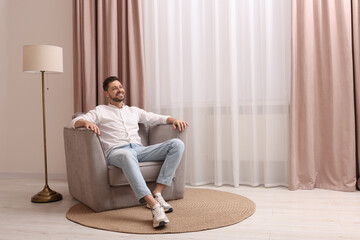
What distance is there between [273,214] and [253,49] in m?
1.59

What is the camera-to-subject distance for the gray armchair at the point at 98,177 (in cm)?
271

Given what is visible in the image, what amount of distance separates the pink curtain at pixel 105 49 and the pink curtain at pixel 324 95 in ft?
4.84

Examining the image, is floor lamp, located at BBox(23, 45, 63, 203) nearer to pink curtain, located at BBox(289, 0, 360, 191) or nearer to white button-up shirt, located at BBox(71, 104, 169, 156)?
white button-up shirt, located at BBox(71, 104, 169, 156)

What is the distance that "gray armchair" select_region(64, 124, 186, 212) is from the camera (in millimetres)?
2705

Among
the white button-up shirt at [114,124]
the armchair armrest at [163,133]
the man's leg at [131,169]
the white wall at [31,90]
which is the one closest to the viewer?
the man's leg at [131,169]

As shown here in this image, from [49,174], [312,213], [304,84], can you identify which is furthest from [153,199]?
[49,174]

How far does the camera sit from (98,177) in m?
2.71

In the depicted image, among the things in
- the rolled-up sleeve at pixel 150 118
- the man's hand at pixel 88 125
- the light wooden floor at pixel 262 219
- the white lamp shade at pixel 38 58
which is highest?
the white lamp shade at pixel 38 58

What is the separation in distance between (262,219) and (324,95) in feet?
4.57

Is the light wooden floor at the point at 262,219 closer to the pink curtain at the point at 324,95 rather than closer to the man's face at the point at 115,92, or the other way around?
the pink curtain at the point at 324,95

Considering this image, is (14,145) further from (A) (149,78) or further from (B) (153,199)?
(B) (153,199)

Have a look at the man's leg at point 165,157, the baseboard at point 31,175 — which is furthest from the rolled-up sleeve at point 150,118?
the baseboard at point 31,175

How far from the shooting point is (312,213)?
8.72 feet

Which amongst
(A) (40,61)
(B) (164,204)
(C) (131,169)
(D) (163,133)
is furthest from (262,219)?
(A) (40,61)
